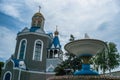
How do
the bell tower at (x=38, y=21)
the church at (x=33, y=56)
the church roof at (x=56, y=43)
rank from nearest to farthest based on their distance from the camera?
the church at (x=33, y=56)
the church roof at (x=56, y=43)
the bell tower at (x=38, y=21)

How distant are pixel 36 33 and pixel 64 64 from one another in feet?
32.3

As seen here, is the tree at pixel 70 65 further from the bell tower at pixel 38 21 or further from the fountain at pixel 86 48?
the fountain at pixel 86 48

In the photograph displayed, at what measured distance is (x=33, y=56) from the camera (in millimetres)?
29859

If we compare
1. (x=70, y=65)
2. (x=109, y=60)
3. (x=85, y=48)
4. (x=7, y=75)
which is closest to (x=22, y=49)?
(x=7, y=75)

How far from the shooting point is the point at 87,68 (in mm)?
8516

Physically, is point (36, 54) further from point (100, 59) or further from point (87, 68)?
point (87, 68)

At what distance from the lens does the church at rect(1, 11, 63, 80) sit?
1081 inches

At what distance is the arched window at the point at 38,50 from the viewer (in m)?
30.2

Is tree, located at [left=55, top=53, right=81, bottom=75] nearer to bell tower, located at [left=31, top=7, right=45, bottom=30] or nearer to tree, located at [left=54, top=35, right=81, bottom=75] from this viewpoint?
tree, located at [left=54, top=35, right=81, bottom=75]

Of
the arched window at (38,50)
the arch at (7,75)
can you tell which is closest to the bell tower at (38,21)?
the arched window at (38,50)

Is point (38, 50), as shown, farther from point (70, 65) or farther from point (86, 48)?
point (86, 48)

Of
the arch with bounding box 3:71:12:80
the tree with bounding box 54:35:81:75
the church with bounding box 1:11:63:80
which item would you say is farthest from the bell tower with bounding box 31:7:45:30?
the tree with bounding box 54:35:81:75

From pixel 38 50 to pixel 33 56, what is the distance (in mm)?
1507

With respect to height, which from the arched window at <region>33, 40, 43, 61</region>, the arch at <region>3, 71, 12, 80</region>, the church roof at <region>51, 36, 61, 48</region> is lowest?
the arch at <region>3, 71, 12, 80</region>
